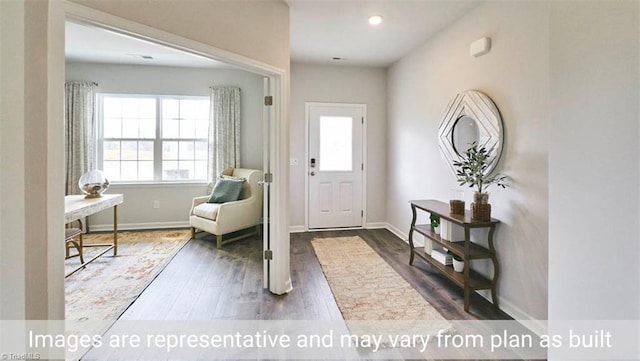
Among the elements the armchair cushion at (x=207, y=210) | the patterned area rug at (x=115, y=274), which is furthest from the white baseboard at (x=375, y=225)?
the patterned area rug at (x=115, y=274)

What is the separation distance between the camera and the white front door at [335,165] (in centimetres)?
462

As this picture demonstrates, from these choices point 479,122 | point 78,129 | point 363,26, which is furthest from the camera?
point 78,129

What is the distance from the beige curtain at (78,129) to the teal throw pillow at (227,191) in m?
2.08

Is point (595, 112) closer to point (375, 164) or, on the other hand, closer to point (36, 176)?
point (36, 176)

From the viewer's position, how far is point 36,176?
1.23 metres

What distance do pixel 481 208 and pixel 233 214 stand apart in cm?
293

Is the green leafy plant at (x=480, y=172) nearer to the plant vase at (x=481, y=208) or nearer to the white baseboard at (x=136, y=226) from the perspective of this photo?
the plant vase at (x=481, y=208)

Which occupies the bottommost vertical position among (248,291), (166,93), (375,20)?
(248,291)

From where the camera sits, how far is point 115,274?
9.77 ft

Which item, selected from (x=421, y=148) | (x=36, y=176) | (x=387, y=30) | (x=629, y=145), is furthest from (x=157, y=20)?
(x=421, y=148)

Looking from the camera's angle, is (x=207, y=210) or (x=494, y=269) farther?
(x=207, y=210)

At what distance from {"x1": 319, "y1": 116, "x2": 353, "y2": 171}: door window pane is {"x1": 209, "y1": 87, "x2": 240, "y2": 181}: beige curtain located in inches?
56.2

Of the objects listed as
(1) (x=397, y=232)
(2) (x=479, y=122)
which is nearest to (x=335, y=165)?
(1) (x=397, y=232)

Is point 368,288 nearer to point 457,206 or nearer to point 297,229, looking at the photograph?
point 457,206
